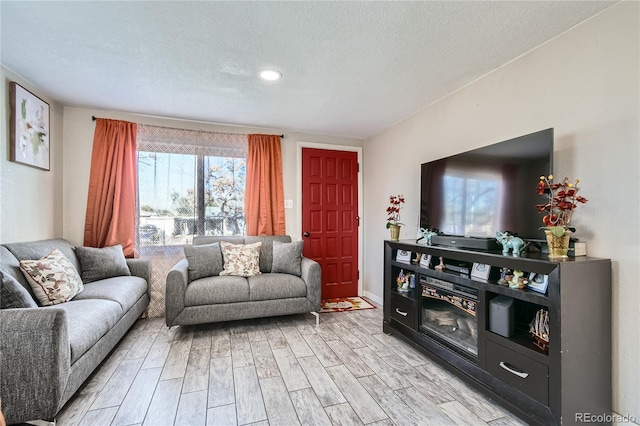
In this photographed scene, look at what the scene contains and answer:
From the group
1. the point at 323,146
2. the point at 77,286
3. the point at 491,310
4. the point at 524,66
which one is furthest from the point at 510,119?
the point at 77,286

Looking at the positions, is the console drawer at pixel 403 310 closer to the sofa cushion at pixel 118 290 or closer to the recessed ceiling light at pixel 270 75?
the recessed ceiling light at pixel 270 75

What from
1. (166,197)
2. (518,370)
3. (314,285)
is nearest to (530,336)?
(518,370)

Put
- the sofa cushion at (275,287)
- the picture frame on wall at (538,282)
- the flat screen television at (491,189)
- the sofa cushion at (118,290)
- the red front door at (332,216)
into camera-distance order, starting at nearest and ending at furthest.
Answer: the picture frame on wall at (538,282), the flat screen television at (491,189), the sofa cushion at (118,290), the sofa cushion at (275,287), the red front door at (332,216)

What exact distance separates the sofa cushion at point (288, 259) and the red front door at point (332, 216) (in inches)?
25.5

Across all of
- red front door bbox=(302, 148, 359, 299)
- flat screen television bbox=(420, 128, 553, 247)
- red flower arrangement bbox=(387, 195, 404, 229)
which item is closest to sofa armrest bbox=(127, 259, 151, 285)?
red front door bbox=(302, 148, 359, 299)

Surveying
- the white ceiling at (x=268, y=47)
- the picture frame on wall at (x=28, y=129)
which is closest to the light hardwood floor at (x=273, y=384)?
the picture frame on wall at (x=28, y=129)

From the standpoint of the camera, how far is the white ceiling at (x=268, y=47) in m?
1.59

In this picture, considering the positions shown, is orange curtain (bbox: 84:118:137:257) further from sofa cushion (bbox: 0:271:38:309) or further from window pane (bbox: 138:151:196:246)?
sofa cushion (bbox: 0:271:38:309)

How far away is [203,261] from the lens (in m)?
3.06

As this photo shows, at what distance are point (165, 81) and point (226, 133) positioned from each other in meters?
1.19

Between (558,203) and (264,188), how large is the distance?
294 centimetres

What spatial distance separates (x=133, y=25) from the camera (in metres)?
1.72

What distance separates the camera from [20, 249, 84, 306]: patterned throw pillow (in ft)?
6.70

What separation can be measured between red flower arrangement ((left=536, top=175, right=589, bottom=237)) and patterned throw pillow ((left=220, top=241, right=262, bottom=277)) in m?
2.59
